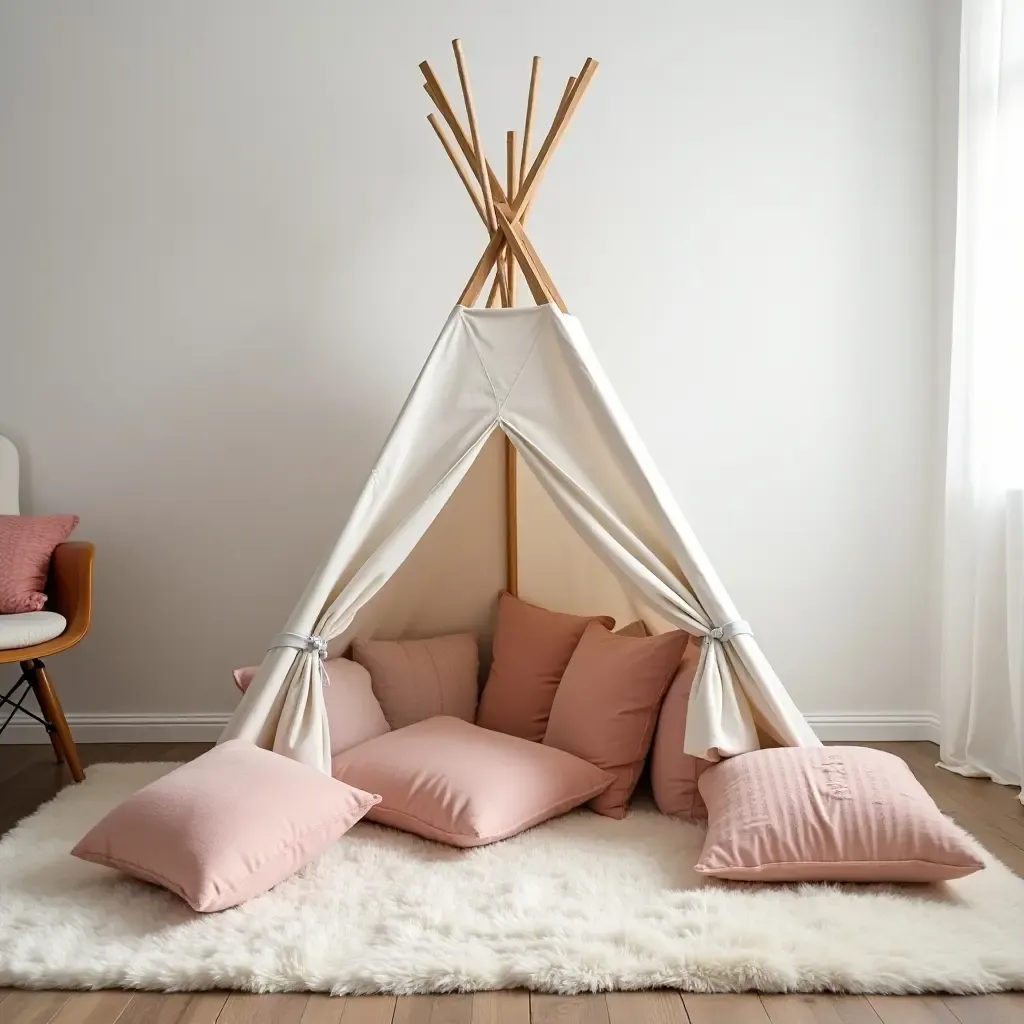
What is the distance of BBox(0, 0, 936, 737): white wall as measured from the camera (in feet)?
11.1

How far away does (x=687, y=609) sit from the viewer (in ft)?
8.76

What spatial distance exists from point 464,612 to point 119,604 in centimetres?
116

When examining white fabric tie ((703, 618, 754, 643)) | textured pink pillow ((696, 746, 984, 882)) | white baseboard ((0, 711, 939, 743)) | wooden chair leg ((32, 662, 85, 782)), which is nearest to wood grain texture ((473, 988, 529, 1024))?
textured pink pillow ((696, 746, 984, 882))

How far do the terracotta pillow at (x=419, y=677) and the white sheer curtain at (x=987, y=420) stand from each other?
56.3 inches

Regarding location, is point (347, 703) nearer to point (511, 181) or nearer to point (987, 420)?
point (511, 181)

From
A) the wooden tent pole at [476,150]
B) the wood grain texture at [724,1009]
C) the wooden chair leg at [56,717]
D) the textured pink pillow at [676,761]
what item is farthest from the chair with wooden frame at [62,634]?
the wood grain texture at [724,1009]

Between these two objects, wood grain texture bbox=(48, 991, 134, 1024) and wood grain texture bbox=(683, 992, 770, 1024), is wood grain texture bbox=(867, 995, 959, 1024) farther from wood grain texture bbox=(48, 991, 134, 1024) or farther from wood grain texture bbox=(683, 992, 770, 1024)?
wood grain texture bbox=(48, 991, 134, 1024)

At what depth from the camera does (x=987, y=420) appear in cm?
304

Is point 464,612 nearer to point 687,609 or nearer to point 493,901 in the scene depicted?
point 687,609

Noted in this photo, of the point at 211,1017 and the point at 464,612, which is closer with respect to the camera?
the point at 211,1017

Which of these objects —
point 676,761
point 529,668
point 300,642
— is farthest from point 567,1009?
point 529,668

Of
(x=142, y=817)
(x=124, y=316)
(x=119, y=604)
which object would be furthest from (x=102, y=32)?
(x=142, y=817)

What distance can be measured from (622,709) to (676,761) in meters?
0.19

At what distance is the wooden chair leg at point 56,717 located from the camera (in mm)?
3016
